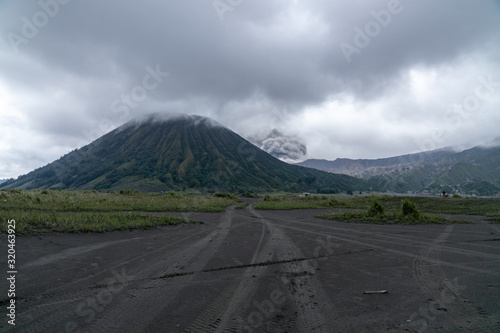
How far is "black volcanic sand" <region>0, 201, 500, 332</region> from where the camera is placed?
4254mm

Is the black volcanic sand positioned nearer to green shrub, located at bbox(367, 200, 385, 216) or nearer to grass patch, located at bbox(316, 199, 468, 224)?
grass patch, located at bbox(316, 199, 468, 224)

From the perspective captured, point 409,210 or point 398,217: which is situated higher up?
point 409,210

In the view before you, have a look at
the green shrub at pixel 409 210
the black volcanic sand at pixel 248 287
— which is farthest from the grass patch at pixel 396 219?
the black volcanic sand at pixel 248 287

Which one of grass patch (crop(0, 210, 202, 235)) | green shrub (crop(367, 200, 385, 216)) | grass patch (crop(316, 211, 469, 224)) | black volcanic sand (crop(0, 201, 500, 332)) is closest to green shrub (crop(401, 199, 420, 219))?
grass patch (crop(316, 211, 469, 224))

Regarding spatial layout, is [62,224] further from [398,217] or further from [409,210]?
[409,210]

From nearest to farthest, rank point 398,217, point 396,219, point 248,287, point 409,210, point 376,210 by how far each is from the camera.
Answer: point 248,287 → point 396,219 → point 398,217 → point 409,210 → point 376,210

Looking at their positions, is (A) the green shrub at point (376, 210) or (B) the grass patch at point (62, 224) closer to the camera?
(B) the grass patch at point (62, 224)

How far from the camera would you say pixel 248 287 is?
19.4 feet

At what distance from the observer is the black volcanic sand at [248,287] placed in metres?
4.25

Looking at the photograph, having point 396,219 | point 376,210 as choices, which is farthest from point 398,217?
point 376,210

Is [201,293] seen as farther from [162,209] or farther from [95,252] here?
[162,209]

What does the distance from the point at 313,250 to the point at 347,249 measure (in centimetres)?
155

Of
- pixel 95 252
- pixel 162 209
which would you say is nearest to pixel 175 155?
pixel 162 209

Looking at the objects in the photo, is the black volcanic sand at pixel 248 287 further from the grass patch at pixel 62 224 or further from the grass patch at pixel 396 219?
the grass patch at pixel 396 219
